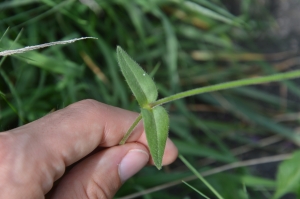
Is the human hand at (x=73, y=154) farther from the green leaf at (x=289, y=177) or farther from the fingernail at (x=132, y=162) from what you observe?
the green leaf at (x=289, y=177)

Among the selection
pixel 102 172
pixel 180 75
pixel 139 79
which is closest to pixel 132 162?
pixel 102 172

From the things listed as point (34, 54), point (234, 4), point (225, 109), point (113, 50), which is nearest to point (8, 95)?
point (34, 54)

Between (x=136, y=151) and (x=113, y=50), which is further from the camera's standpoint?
(x=113, y=50)

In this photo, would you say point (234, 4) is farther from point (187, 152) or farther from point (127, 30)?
point (187, 152)

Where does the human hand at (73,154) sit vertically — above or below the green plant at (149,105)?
below

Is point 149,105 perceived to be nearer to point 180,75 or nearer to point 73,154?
point 73,154

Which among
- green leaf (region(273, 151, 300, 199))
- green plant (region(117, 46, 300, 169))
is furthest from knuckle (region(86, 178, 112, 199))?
green leaf (region(273, 151, 300, 199))

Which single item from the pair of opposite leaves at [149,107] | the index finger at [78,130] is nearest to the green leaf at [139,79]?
the pair of opposite leaves at [149,107]
